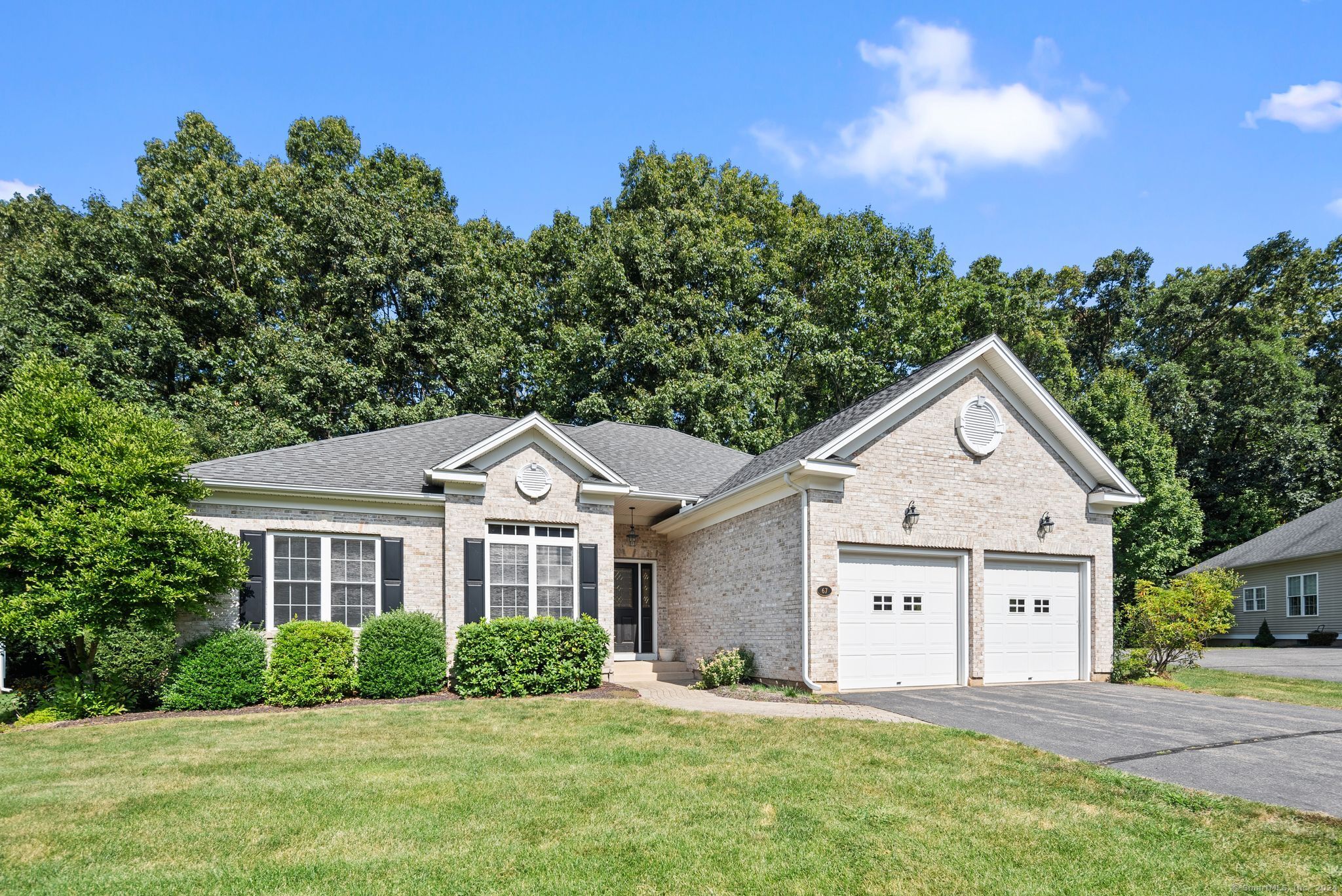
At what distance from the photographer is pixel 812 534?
41.1ft

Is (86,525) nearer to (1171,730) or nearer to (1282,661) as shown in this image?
(1171,730)

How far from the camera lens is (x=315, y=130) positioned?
33219 mm

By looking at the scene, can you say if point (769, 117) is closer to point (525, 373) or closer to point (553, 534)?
point (553, 534)

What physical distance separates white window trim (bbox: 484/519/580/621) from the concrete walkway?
8.54ft

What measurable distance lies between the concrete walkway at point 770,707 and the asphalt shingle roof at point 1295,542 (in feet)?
86.0

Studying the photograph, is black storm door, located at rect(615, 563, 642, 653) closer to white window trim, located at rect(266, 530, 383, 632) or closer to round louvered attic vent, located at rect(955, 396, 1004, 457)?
white window trim, located at rect(266, 530, 383, 632)

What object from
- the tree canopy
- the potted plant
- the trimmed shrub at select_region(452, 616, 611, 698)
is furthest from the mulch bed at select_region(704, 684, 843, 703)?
the potted plant

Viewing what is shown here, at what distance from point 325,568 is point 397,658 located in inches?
84.3

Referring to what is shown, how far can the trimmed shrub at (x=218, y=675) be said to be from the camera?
11.7m

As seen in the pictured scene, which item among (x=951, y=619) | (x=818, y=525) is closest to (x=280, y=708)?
(x=818, y=525)

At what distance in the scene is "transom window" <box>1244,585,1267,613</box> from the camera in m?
32.0

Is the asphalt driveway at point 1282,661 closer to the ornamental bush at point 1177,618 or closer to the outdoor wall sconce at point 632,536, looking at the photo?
the ornamental bush at point 1177,618

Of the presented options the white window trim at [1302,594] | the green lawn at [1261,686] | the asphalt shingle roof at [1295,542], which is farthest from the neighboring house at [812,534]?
the white window trim at [1302,594]

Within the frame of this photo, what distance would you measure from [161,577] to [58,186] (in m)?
31.4
